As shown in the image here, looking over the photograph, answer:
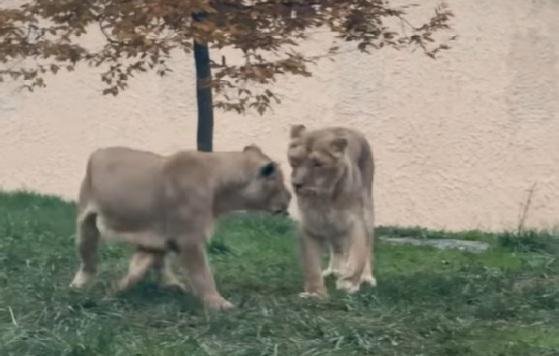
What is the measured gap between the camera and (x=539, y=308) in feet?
27.0

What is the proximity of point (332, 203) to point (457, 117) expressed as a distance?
5053 mm

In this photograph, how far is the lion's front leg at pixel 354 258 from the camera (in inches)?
358

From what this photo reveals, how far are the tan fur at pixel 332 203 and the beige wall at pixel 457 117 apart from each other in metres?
4.23

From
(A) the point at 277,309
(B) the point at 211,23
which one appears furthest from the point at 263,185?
(B) the point at 211,23

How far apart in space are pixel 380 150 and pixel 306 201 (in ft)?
16.6

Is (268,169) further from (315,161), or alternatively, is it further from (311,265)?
(311,265)

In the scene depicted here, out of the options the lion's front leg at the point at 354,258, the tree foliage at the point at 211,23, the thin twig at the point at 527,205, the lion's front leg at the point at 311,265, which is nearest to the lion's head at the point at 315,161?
the lion's front leg at the point at 311,265

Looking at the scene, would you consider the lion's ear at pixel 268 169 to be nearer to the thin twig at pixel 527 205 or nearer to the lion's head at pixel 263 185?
the lion's head at pixel 263 185

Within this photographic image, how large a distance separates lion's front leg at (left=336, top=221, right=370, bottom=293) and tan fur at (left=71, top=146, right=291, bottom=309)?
2.87ft

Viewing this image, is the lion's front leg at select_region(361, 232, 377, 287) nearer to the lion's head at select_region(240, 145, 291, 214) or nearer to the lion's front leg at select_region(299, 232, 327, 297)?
the lion's front leg at select_region(299, 232, 327, 297)

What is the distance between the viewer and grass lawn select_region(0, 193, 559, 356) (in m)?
6.96

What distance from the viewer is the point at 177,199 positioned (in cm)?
812

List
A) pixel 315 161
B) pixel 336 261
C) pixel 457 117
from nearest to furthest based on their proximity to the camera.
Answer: pixel 315 161 < pixel 336 261 < pixel 457 117

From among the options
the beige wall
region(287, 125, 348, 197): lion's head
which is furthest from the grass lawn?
the beige wall
